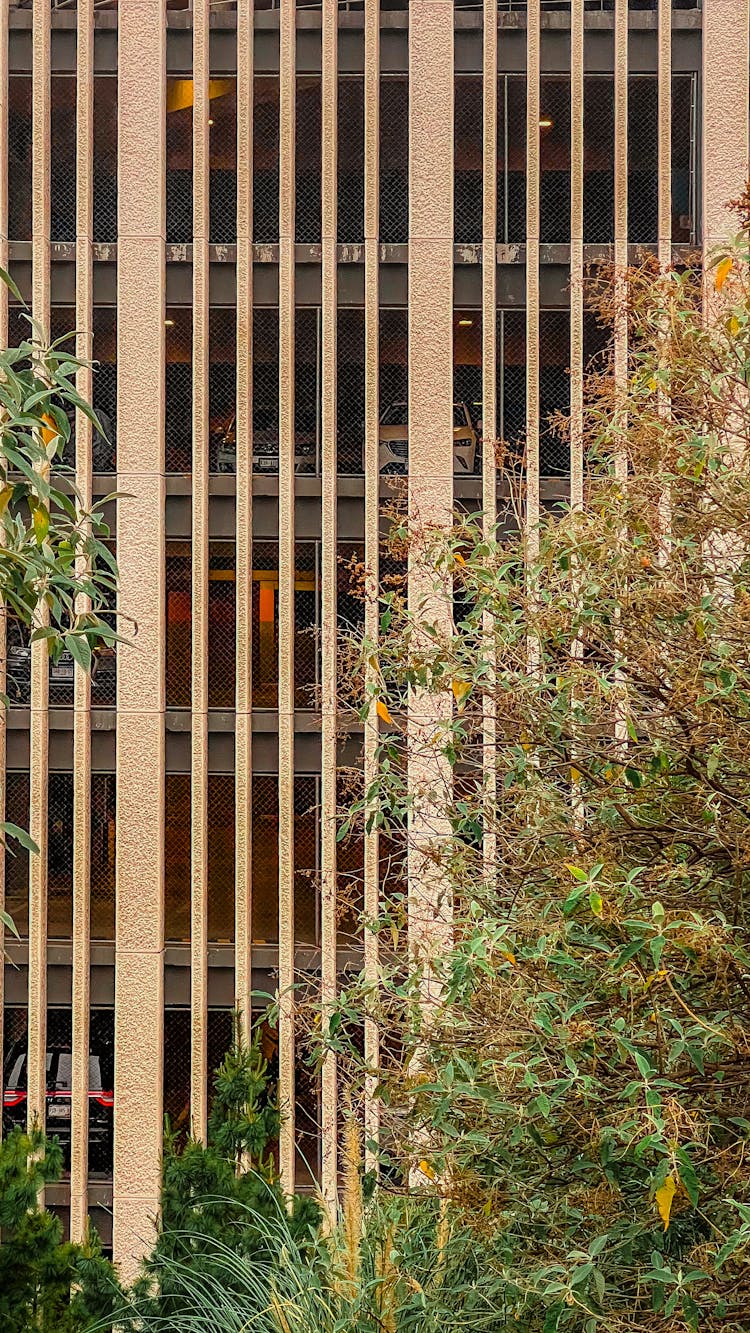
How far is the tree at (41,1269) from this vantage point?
4.21 metres

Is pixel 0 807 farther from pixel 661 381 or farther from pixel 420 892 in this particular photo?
pixel 661 381

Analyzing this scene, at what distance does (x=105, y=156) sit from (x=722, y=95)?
4.21 meters

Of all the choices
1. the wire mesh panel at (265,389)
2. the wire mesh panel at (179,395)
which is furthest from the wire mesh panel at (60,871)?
the wire mesh panel at (265,389)

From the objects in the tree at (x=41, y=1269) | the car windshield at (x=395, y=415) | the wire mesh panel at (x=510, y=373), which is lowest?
the tree at (x=41, y=1269)

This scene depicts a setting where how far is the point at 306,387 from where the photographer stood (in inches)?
311

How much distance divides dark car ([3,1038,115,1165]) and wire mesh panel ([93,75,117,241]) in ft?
18.7

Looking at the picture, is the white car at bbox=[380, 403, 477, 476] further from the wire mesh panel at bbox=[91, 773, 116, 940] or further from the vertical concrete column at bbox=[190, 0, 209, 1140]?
the wire mesh panel at bbox=[91, 773, 116, 940]

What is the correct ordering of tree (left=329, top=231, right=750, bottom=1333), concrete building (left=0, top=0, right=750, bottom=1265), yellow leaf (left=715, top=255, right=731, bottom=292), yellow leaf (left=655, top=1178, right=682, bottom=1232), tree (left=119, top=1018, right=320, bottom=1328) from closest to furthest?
yellow leaf (left=655, top=1178, right=682, bottom=1232) < tree (left=329, top=231, right=750, bottom=1333) < yellow leaf (left=715, top=255, right=731, bottom=292) < tree (left=119, top=1018, right=320, bottom=1328) < concrete building (left=0, top=0, right=750, bottom=1265)

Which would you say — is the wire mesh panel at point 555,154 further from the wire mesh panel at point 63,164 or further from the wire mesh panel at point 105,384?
the wire mesh panel at point 63,164

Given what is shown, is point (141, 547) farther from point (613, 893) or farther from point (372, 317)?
point (613, 893)

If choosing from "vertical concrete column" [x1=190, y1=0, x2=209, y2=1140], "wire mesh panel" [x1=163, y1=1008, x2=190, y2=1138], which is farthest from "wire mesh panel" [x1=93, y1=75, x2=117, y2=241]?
"wire mesh panel" [x1=163, y1=1008, x2=190, y2=1138]

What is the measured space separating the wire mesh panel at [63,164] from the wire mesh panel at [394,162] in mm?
2177

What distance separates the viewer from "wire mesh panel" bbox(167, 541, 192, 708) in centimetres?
790

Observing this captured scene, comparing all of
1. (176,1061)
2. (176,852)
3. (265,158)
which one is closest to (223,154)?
(265,158)
